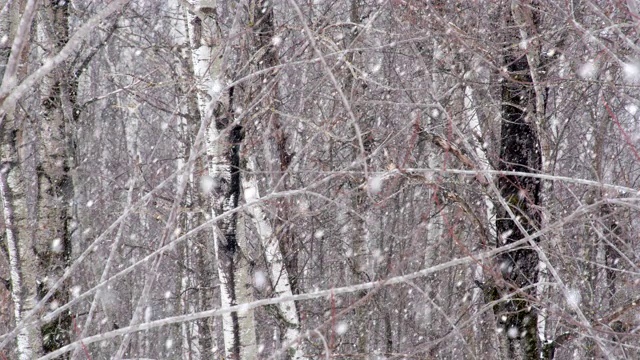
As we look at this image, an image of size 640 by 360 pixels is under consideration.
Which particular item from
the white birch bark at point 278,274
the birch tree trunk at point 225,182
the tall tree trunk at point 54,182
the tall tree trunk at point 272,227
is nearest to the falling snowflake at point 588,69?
the tall tree trunk at point 272,227

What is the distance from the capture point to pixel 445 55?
705 cm

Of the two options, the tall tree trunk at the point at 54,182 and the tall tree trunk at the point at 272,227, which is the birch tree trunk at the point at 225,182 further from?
the tall tree trunk at the point at 54,182

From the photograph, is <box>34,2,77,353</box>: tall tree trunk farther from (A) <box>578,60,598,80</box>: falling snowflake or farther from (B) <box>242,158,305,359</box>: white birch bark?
(A) <box>578,60,598,80</box>: falling snowflake

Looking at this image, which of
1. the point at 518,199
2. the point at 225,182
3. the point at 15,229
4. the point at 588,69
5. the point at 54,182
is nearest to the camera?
the point at 225,182

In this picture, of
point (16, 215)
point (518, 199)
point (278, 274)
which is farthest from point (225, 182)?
point (518, 199)

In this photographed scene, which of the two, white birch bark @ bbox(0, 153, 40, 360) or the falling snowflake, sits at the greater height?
the falling snowflake

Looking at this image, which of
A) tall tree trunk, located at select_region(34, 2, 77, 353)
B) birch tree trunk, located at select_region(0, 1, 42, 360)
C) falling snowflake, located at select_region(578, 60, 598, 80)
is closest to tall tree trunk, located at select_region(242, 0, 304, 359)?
tall tree trunk, located at select_region(34, 2, 77, 353)

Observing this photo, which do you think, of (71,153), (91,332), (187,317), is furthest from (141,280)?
(187,317)

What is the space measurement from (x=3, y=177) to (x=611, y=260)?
7.13 metres

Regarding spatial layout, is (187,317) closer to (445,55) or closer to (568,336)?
(568,336)

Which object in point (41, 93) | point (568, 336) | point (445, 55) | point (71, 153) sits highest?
point (445, 55)

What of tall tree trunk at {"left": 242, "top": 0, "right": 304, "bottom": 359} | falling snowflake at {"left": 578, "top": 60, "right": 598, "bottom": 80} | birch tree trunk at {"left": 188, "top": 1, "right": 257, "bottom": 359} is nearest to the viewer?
birch tree trunk at {"left": 188, "top": 1, "right": 257, "bottom": 359}

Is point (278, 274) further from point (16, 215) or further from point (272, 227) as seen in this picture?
point (16, 215)

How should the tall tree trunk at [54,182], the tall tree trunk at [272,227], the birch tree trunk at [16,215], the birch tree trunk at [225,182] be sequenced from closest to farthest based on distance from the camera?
the birch tree trunk at [225,182] → the birch tree trunk at [16,215] → the tall tree trunk at [54,182] → the tall tree trunk at [272,227]
